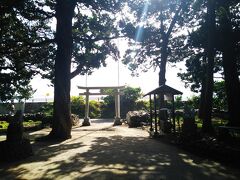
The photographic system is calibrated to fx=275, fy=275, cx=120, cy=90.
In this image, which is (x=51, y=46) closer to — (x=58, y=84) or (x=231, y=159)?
(x=58, y=84)

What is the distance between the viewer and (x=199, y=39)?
19.7m

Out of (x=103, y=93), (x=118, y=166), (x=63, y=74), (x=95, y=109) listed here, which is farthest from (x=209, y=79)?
(x=95, y=109)

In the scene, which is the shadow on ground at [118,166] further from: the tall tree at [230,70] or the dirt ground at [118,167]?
the tall tree at [230,70]

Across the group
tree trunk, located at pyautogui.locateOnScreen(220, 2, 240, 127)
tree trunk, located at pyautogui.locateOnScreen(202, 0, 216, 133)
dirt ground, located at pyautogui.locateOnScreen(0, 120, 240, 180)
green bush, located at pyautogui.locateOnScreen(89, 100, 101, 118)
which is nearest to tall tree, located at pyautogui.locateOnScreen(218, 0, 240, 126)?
tree trunk, located at pyautogui.locateOnScreen(220, 2, 240, 127)

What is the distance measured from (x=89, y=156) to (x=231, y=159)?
4161 millimetres

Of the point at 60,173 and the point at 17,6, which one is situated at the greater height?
the point at 17,6

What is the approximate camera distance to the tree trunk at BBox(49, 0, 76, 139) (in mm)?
14328

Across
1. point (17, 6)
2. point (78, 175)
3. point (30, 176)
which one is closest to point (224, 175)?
point (78, 175)

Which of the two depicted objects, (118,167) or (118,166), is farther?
(118,166)

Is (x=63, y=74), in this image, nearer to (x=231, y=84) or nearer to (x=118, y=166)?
(x=118, y=166)

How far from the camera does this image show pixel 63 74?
48.1ft

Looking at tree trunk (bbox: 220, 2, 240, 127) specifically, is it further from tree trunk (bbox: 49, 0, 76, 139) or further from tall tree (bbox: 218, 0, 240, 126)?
tree trunk (bbox: 49, 0, 76, 139)

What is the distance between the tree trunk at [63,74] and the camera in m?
14.3

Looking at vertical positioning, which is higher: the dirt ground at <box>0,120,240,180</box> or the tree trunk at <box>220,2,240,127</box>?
the tree trunk at <box>220,2,240,127</box>
